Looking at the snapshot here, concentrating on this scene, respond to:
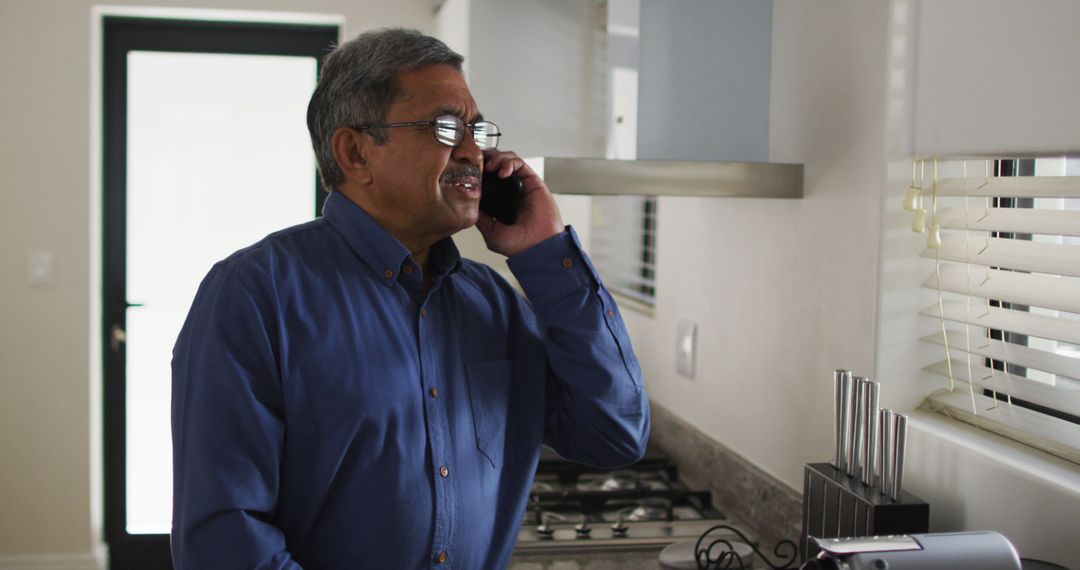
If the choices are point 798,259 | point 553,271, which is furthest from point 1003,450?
point 553,271

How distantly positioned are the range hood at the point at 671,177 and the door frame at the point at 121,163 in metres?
2.15

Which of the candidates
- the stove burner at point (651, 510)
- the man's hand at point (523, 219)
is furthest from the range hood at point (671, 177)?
the stove burner at point (651, 510)

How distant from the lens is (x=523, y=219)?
1.32 meters

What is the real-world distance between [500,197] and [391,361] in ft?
0.99

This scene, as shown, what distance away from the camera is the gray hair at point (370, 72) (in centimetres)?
118

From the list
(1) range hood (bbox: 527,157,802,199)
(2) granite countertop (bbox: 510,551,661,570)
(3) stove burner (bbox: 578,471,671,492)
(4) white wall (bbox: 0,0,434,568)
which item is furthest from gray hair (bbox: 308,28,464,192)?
(4) white wall (bbox: 0,0,434,568)

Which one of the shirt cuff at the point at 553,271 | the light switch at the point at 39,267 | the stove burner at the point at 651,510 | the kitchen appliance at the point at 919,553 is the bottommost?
the stove burner at the point at 651,510

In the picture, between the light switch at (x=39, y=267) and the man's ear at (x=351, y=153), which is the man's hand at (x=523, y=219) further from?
the light switch at (x=39, y=267)

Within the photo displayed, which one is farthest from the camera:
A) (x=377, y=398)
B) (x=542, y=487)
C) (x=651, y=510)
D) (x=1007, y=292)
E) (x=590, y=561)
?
(x=542, y=487)

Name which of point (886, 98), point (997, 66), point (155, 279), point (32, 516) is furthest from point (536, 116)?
point (32, 516)

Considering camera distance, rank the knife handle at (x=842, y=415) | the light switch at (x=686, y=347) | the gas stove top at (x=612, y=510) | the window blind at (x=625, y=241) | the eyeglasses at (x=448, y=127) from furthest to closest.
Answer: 1. the window blind at (x=625, y=241)
2. the light switch at (x=686, y=347)
3. the gas stove top at (x=612, y=510)
4. the knife handle at (x=842, y=415)
5. the eyeglasses at (x=448, y=127)

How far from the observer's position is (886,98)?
147cm

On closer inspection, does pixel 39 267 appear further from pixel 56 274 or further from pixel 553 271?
pixel 553 271

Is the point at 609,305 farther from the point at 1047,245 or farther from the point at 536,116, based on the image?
the point at 536,116
